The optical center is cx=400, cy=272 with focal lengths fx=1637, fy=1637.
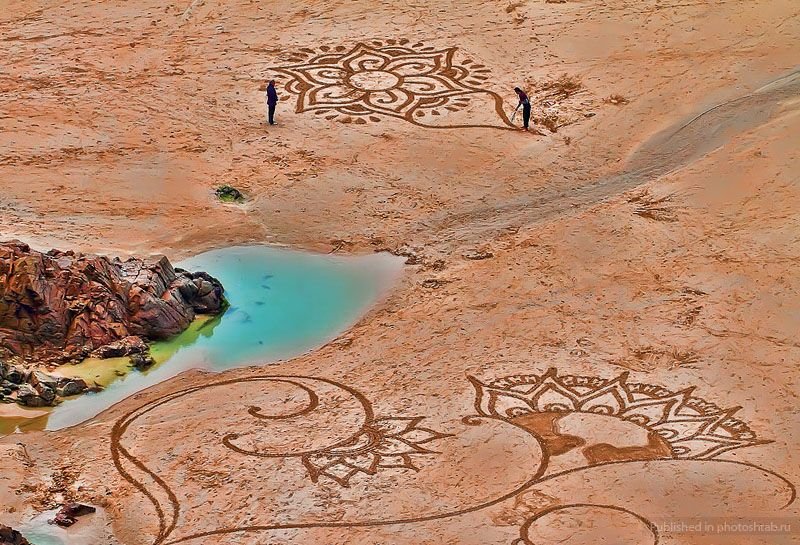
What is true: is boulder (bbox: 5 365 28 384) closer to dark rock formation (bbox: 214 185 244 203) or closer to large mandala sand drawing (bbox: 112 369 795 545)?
large mandala sand drawing (bbox: 112 369 795 545)

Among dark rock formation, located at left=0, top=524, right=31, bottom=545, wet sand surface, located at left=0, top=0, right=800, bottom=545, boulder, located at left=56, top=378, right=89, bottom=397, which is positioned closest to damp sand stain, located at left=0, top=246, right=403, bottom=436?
boulder, located at left=56, top=378, right=89, bottom=397

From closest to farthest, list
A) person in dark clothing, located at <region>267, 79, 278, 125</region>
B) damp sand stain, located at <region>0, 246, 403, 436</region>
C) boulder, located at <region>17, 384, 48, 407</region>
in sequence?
1. boulder, located at <region>17, 384, 48, 407</region>
2. damp sand stain, located at <region>0, 246, 403, 436</region>
3. person in dark clothing, located at <region>267, 79, 278, 125</region>

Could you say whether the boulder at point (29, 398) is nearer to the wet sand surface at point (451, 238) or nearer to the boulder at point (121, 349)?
the wet sand surface at point (451, 238)

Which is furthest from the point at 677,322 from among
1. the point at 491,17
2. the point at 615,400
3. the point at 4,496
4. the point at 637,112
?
the point at 491,17

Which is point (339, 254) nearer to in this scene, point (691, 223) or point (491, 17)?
point (691, 223)

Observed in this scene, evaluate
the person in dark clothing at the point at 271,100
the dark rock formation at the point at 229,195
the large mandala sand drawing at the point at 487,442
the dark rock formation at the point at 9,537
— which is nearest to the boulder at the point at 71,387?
the large mandala sand drawing at the point at 487,442

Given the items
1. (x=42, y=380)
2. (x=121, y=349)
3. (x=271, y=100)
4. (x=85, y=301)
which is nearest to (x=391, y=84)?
(x=271, y=100)
